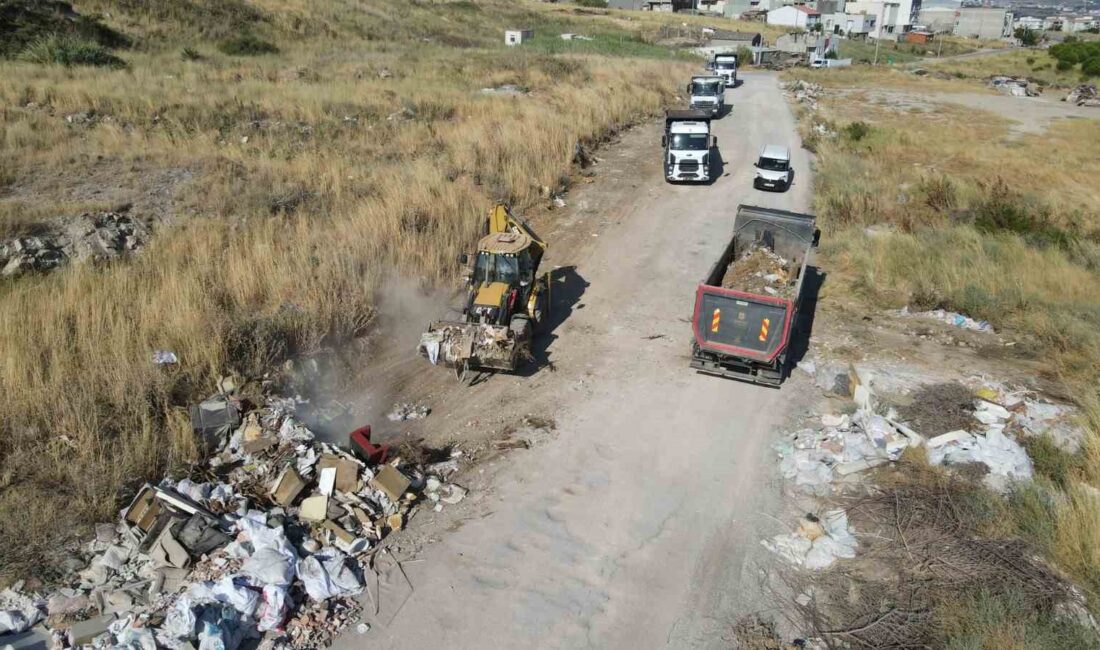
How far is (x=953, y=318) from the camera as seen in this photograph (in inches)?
545

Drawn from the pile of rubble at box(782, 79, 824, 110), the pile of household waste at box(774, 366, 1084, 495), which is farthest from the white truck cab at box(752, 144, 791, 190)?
the pile of rubble at box(782, 79, 824, 110)

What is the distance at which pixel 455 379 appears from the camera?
38.7 feet

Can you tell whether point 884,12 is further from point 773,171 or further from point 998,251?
point 998,251

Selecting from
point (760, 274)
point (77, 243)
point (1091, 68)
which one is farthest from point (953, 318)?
point (1091, 68)

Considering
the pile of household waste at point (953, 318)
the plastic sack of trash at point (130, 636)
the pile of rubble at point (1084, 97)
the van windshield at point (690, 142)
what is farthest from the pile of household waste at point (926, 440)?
the pile of rubble at point (1084, 97)

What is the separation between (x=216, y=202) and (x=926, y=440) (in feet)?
51.0

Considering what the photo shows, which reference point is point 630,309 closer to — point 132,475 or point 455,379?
point 455,379

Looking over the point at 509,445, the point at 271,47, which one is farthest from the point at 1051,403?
the point at 271,47

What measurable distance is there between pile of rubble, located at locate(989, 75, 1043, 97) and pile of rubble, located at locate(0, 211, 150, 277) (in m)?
56.2

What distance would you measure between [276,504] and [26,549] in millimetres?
2555

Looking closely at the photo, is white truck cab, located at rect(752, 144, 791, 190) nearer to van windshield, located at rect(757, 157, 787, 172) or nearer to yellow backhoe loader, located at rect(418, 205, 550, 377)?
van windshield, located at rect(757, 157, 787, 172)

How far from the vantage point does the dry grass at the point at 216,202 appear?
8773mm

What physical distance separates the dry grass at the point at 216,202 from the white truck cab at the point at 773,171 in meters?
6.61

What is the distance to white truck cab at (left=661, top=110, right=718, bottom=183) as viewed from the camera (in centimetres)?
2325
